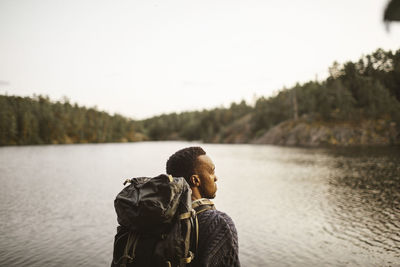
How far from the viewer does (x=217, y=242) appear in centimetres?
300

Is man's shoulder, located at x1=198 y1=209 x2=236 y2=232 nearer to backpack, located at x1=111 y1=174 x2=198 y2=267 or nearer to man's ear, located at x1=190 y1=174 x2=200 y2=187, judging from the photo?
backpack, located at x1=111 y1=174 x2=198 y2=267

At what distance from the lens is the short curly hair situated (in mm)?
3436

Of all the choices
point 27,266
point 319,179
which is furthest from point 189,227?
point 319,179

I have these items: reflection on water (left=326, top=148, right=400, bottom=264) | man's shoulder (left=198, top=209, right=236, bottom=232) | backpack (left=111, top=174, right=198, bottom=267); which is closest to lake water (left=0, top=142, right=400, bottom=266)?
reflection on water (left=326, top=148, right=400, bottom=264)

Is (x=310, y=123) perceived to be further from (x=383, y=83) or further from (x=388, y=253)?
(x=388, y=253)

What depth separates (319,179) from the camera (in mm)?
39594

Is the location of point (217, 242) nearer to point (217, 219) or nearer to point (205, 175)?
point (217, 219)

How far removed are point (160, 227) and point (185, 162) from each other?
0.78 m

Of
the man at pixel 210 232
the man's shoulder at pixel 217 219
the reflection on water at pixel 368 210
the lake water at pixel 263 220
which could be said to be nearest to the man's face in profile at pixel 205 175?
the man at pixel 210 232

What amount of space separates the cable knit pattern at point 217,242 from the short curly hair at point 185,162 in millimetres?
571

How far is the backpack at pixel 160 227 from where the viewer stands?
2.88 metres

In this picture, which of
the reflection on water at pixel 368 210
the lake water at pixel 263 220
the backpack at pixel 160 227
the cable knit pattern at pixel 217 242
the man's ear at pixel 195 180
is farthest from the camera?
the reflection on water at pixel 368 210

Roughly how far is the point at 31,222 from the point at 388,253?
2231 centimetres

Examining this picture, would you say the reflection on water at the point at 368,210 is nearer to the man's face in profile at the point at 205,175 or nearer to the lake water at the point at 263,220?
the lake water at the point at 263,220
